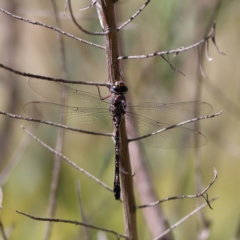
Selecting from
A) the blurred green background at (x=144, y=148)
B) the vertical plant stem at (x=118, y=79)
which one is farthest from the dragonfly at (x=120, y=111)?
the blurred green background at (x=144, y=148)

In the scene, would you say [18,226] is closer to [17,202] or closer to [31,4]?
[17,202]

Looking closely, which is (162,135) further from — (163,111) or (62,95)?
(62,95)

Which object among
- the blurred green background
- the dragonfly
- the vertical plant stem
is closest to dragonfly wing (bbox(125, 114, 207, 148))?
the dragonfly

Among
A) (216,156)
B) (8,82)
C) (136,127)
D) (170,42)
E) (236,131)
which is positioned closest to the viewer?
(136,127)

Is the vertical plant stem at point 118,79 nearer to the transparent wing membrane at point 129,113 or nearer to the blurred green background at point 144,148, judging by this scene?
the transparent wing membrane at point 129,113

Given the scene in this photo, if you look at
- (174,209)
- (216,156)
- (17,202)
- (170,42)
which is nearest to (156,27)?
(170,42)

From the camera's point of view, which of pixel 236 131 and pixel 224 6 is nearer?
pixel 224 6
